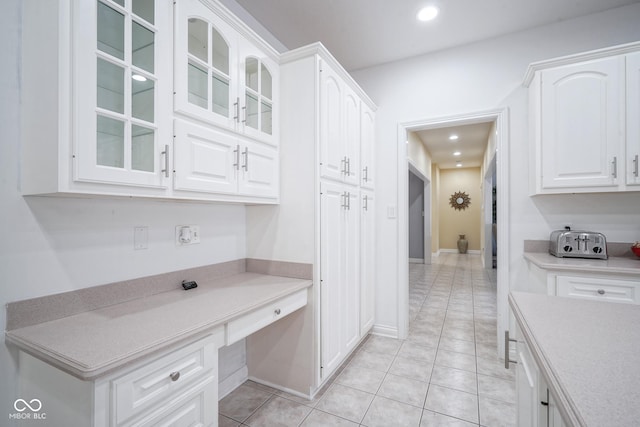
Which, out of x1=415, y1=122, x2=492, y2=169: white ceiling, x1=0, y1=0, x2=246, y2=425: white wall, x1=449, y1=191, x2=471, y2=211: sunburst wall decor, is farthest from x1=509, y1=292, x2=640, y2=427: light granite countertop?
x1=449, y1=191, x2=471, y2=211: sunburst wall decor

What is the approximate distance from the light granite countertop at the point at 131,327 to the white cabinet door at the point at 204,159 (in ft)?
1.84

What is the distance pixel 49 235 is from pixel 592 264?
3.00 metres

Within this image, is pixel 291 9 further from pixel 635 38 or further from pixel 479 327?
pixel 479 327

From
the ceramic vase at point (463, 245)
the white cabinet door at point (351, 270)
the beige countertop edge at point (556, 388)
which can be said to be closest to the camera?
the beige countertop edge at point (556, 388)

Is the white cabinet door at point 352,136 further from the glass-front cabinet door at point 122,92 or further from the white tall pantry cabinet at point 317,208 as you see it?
A: the glass-front cabinet door at point 122,92

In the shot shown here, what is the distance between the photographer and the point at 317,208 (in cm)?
194

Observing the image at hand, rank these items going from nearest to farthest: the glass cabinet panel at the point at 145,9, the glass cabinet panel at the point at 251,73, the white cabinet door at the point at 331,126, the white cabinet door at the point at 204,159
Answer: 1. the glass cabinet panel at the point at 145,9
2. the white cabinet door at the point at 204,159
3. the glass cabinet panel at the point at 251,73
4. the white cabinet door at the point at 331,126

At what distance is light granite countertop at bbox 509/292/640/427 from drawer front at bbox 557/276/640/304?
3.04 ft

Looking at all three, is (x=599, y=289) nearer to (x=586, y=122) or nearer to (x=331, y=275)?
(x=586, y=122)

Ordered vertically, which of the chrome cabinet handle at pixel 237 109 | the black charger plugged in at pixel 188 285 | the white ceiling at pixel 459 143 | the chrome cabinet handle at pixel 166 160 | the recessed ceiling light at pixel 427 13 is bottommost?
the black charger plugged in at pixel 188 285

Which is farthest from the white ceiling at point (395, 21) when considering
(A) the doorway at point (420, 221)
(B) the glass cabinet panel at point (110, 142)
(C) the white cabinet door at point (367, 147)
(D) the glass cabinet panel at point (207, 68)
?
(A) the doorway at point (420, 221)

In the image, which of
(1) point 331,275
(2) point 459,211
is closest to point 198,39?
(1) point 331,275

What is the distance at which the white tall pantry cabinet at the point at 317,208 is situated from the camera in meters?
1.95

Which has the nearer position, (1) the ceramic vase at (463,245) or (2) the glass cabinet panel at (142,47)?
(2) the glass cabinet panel at (142,47)
